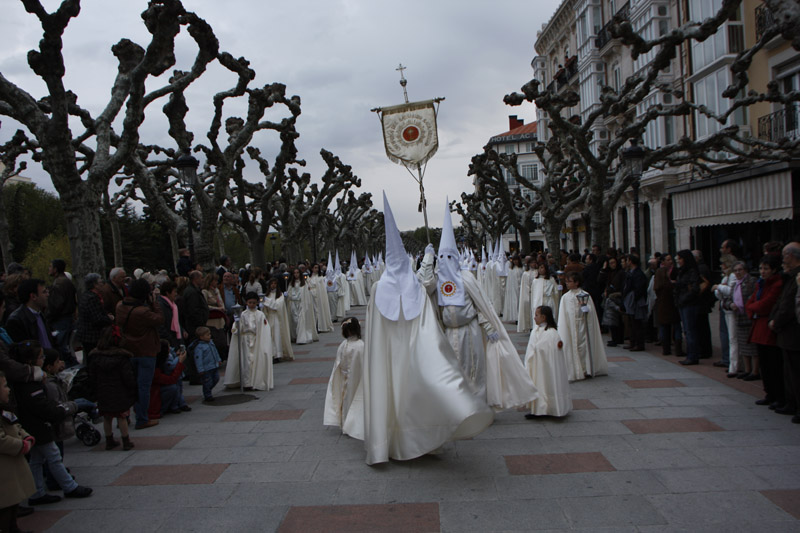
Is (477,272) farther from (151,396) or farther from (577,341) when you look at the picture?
(151,396)

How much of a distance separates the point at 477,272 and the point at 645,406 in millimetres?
14787

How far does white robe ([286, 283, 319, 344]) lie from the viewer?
14.8 m

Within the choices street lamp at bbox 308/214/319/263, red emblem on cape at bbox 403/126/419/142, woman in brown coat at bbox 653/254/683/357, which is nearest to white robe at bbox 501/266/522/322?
woman in brown coat at bbox 653/254/683/357

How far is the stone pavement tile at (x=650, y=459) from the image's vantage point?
214 inches

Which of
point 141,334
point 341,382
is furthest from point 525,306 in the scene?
point 141,334

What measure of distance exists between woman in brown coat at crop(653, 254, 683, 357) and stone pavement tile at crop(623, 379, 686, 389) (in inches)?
81.7

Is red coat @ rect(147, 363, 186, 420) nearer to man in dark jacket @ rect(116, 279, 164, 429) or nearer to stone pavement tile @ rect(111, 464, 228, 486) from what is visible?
man in dark jacket @ rect(116, 279, 164, 429)

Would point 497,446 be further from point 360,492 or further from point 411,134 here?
point 411,134

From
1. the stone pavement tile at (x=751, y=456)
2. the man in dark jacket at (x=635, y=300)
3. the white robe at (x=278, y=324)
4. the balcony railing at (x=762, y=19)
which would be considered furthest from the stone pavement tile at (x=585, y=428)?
the balcony railing at (x=762, y=19)

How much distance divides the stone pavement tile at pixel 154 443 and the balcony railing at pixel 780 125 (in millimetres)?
19427

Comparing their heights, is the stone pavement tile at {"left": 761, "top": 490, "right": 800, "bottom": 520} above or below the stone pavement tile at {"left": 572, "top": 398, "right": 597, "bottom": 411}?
below

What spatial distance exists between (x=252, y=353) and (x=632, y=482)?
621 cm

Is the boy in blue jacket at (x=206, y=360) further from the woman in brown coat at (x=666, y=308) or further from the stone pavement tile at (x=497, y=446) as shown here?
the woman in brown coat at (x=666, y=308)

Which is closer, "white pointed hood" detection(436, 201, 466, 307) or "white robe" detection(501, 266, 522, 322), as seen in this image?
"white pointed hood" detection(436, 201, 466, 307)
